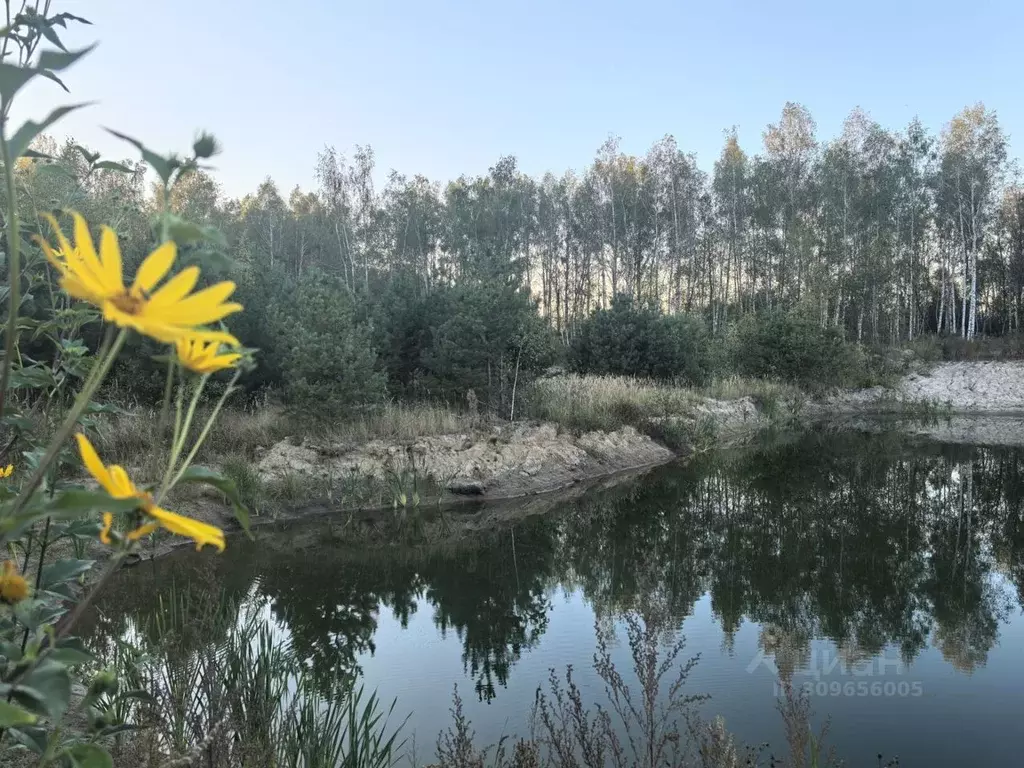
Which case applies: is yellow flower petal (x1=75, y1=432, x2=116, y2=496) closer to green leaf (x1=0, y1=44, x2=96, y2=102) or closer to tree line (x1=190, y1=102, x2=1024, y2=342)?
green leaf (x1=0, y1=44, x2=96, y2=102)

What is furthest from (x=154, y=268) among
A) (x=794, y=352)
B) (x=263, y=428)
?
(x=794, y=352)

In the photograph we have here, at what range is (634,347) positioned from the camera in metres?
18.2

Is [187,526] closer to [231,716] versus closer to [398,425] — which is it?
[231,716]

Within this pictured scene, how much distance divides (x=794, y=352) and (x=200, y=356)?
2280 cm

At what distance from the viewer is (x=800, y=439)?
52.9 feet


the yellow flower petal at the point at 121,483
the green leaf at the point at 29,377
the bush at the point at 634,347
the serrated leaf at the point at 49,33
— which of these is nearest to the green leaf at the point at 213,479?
the yellow flower petal at the point at 121,483

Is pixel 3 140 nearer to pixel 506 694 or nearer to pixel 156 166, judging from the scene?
pixel 156 166

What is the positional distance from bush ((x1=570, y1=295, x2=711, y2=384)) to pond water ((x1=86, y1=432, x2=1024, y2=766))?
27.0ft

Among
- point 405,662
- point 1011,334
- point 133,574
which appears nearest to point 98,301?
point 405,662

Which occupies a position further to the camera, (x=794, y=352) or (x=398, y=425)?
(x=794, y=352)

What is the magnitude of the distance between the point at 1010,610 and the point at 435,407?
28.8 ft

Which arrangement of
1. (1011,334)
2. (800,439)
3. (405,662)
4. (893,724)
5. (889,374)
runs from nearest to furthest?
1. (893,724)
2. (405,662)
3. (800,439)
4. (889,374)
5. (1011,334)

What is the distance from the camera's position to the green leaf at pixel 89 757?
2.70ft

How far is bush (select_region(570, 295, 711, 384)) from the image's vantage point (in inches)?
714
